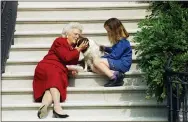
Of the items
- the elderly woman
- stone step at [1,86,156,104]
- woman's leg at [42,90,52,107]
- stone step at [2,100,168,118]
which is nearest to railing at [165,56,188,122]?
stone step at [2,100,168,118]

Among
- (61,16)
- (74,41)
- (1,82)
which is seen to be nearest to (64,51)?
(74,41)

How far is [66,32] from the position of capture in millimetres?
5277

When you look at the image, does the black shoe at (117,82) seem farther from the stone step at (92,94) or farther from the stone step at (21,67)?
the stone step at (21,67)

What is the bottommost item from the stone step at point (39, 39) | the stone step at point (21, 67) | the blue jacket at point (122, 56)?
the stone step at point (21, 67)

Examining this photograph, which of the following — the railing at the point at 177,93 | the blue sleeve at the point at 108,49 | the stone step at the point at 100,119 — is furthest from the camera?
the blue sleeve at the point at 108,49

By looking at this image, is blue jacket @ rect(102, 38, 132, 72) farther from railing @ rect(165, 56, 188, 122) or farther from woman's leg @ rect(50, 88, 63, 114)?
railing @ rect(165, 56, 188, 122)

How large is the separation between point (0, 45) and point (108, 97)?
1.60m

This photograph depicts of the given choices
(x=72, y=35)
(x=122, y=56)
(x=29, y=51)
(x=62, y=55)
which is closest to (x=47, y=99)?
(x=62, y=55)

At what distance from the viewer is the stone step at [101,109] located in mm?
4824

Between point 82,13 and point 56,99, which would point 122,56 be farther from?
point 82,13

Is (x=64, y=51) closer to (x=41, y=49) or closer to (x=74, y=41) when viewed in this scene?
(x=74, y=41)

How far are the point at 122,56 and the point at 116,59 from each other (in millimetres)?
85

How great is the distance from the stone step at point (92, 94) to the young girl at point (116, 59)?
113 millimetres

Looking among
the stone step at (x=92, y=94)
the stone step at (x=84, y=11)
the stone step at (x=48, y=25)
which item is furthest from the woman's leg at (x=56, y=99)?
the stone step at (x=84, y=11)
